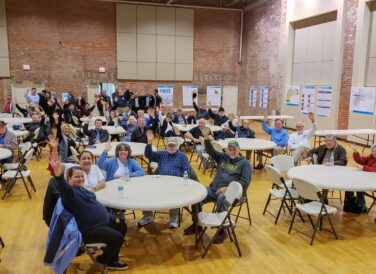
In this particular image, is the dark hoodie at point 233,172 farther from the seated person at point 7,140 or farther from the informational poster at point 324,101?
the informational poster at point 324,101

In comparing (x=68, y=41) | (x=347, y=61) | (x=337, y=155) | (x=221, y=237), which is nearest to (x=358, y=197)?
(x=337, y=155)

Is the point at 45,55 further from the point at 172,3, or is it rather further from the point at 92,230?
the point at 92,230

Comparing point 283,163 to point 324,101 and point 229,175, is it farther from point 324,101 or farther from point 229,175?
point 324,101

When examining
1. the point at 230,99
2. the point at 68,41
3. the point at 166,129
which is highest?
the point at 68,41

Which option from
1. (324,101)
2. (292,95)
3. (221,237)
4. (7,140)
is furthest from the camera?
(292,95)

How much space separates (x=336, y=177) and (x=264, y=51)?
13359 mm

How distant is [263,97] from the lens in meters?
17.7

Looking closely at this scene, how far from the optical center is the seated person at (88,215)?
3.32 metres

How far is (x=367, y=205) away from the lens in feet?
19.9

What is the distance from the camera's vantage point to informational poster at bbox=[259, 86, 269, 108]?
17422 mm

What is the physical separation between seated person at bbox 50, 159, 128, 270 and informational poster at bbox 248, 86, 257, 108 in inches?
614

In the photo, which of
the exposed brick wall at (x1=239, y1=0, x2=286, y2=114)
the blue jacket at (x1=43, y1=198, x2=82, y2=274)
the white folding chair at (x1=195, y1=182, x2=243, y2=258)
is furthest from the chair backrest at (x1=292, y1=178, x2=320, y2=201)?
the exposed brick wall at (x1=239, y1=0, x2=286, y2=114)

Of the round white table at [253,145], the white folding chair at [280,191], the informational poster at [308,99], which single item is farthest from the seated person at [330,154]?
the informational poster at [308,99]

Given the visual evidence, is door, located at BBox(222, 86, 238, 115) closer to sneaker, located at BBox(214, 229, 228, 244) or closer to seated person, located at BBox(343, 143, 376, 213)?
seated person, located at BBox(343, 143, 376, 213)
